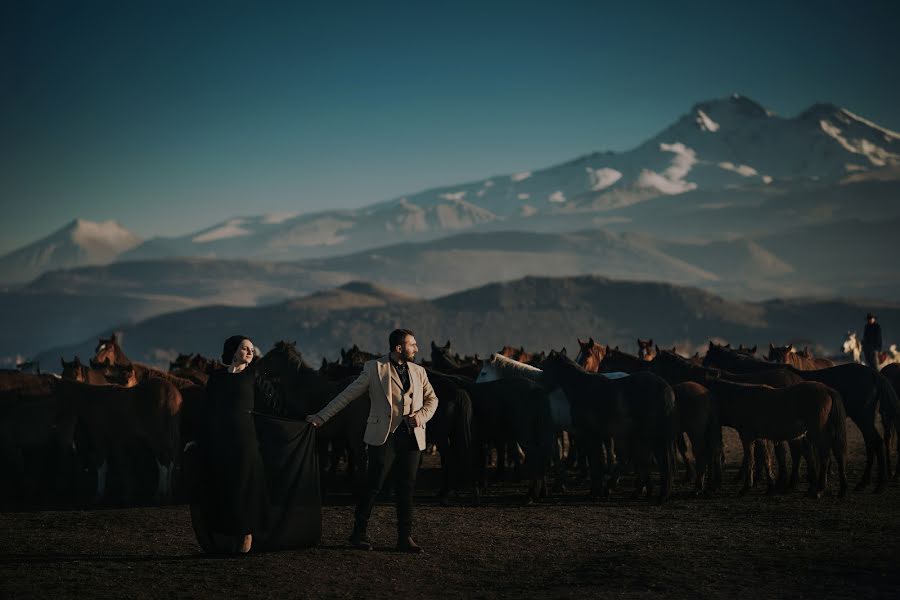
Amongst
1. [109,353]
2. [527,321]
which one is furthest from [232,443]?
[527,321]

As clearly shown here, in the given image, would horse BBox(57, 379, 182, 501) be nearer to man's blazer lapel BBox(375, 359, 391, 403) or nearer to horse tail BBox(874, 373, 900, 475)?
man's blazer lapel BBox(375, 359, 391, 403)

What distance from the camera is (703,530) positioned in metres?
9.94

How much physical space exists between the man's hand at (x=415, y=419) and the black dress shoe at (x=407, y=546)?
1.24m

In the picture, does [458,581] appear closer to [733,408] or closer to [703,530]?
[703,530]

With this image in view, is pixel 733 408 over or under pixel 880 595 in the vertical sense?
over

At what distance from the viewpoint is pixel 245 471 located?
802 cm

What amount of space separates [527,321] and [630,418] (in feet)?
284

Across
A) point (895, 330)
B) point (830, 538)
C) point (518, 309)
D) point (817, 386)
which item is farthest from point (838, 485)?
point (895, 330)

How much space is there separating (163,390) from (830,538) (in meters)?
8.32

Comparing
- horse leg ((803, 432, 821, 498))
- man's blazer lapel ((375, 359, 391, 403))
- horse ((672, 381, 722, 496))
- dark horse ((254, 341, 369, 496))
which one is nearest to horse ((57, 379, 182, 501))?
dark horse ((254, 341, 369, 496))

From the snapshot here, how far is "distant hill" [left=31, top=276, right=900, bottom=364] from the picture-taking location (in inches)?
3777

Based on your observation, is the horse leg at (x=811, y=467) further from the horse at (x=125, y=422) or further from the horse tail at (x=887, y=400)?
the horse at (x=125, y=422)

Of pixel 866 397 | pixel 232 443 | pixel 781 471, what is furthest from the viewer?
pixel 866 397

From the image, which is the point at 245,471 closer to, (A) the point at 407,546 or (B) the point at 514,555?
(A) the point at 407,546
